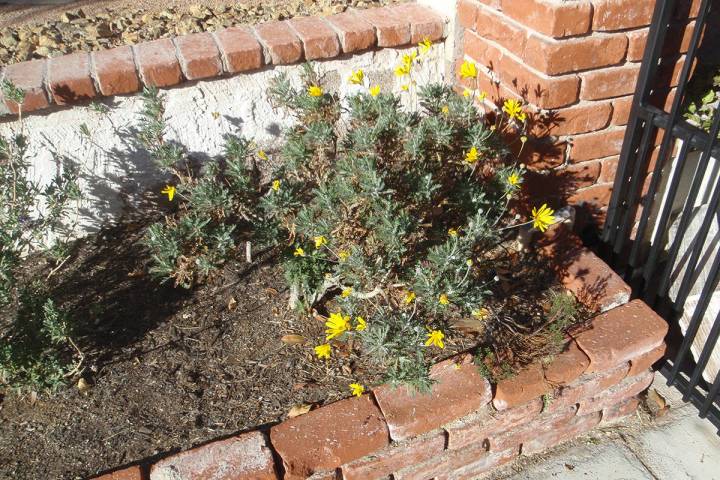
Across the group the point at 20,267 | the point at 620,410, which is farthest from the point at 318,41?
the point at 620,410

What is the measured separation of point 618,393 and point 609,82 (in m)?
1.27

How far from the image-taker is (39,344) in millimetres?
2381

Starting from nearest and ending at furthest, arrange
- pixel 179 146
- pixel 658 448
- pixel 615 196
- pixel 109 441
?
pixel 109 441, pixel 658 448, pixel 615 196, pixel 179 146

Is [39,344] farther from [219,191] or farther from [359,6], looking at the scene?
[359,6]

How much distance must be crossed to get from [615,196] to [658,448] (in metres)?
1.07

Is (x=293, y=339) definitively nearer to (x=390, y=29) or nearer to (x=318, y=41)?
(x=318, y=41)

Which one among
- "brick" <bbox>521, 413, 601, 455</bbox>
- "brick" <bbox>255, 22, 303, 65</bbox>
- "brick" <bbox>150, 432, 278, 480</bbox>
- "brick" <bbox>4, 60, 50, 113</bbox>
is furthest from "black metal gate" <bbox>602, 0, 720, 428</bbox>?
"brick" <bbox>4, 60, 50, 113</bbox>

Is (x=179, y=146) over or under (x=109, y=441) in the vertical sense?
over

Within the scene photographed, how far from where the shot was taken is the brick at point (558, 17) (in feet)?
7.29

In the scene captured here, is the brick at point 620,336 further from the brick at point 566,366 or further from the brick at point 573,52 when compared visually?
the brick at point 573,52

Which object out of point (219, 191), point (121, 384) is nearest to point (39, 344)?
point (121, 384)

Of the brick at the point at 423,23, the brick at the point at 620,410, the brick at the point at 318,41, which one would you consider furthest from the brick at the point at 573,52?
the brick at the point at 620,410

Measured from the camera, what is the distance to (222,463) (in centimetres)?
198

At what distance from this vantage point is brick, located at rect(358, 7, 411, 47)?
287 centimetres
